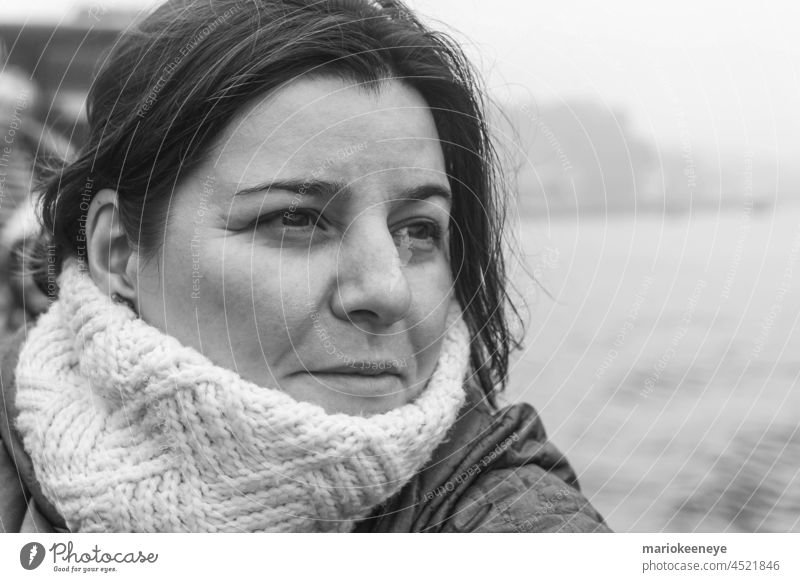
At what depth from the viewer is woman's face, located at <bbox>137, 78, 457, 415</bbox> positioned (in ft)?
2.99

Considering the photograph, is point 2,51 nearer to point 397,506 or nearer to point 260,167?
point 260,167

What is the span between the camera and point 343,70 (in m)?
0.93

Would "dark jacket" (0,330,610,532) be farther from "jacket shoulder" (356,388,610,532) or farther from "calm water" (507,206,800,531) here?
"calm water" (507,206,800,531)

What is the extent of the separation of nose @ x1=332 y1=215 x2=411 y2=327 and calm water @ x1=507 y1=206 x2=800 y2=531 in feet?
1.01

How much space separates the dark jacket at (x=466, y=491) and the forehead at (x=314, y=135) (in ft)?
1.17

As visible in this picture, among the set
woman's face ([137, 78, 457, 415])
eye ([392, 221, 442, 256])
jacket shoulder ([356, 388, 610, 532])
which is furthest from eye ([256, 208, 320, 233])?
jacket shoulder ([356, 388, 610, 532])

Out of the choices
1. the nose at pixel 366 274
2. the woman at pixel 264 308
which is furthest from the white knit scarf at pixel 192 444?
the nose at pixel 366 274

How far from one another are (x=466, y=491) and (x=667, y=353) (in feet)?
1.30

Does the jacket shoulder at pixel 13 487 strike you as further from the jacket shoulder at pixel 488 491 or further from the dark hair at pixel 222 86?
the jacket shoulder at pixel 488 491

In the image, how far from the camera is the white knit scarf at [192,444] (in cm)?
89

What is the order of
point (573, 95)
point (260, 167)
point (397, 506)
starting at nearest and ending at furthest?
point (260, 167)
point (397, 506)
point (573, 95)

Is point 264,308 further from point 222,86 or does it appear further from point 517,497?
point 517,497
